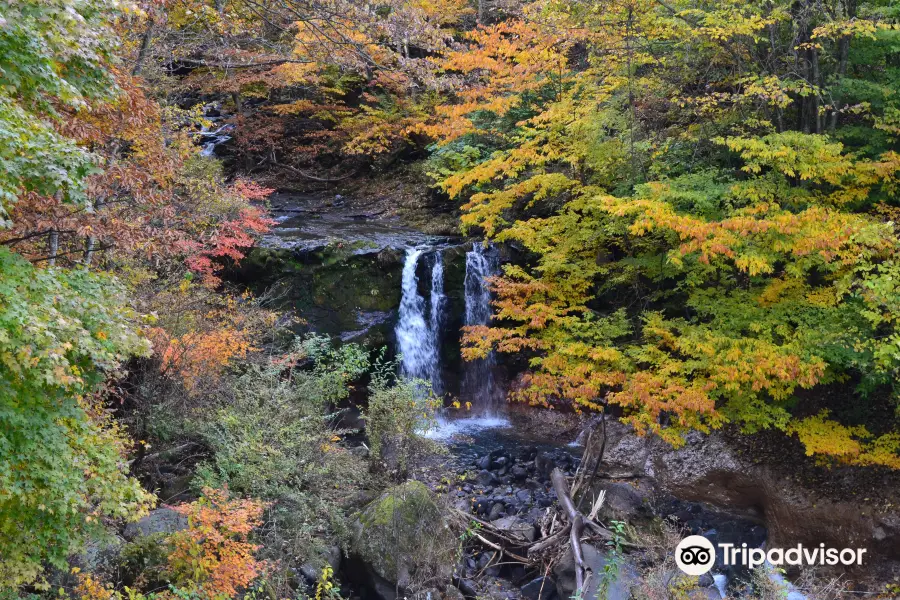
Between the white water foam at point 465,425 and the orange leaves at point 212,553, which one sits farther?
the white water foam at point 465,425

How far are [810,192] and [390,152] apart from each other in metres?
13.0

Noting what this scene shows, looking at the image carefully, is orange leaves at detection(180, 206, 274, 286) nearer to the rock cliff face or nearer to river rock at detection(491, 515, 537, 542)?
river rock at detection(491, 515, 537, 542)

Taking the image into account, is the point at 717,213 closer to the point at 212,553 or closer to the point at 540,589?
the point at 540,589

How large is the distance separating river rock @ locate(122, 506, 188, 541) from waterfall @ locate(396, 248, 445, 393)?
278 inches

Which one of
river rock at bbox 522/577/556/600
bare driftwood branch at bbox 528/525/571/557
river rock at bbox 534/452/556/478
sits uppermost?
bare driftwood branch at bbox 528/525/571/557

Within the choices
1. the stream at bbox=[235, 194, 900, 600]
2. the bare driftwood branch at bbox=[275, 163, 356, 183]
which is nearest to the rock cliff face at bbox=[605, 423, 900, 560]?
the stream at bbox=[235, 194, 900, 600]

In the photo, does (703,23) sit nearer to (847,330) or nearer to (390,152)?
(847,330)

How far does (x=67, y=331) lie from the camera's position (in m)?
3.37

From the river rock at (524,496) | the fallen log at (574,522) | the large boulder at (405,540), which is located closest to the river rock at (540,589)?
the fallen log at (574,522)

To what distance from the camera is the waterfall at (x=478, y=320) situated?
13492 millimetres

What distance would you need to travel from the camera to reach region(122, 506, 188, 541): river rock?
5.59 m

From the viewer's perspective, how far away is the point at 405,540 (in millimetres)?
6582

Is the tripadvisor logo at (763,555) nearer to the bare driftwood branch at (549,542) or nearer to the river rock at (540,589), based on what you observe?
the bare driftwood branch at (549,542)

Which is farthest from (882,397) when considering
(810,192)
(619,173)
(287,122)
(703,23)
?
(287,122)
